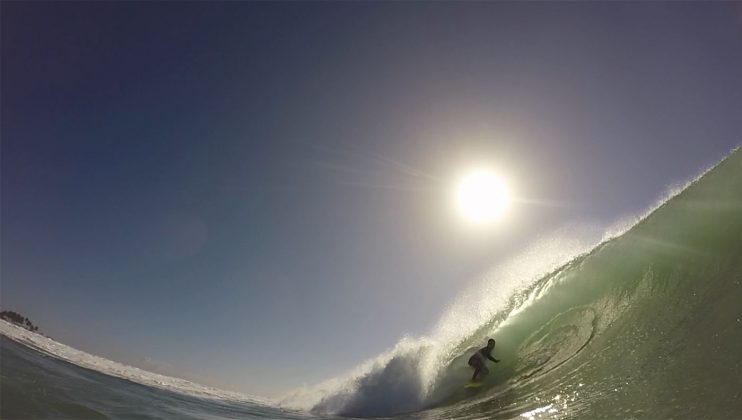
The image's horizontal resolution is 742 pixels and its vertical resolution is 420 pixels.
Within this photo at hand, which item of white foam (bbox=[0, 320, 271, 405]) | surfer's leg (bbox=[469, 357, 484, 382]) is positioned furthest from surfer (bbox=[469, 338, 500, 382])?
white foam (bbox=[0, 320, 271, 405])

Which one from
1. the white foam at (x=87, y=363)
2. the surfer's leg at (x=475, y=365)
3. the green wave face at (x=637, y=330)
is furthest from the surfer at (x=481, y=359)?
the white foam at (x=87, y=363)

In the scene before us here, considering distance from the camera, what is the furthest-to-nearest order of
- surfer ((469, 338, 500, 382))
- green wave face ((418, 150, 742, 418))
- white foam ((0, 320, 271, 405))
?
white foam ((0, 320, 271, 405)) → surfer ((469, 338, 500, 382)) → green wave face ((418, 150, 742, 418))

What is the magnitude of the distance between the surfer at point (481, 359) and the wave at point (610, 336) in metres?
0.27

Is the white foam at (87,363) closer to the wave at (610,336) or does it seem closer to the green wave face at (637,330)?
the wave at (610,336)

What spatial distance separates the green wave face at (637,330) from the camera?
4.68 metres

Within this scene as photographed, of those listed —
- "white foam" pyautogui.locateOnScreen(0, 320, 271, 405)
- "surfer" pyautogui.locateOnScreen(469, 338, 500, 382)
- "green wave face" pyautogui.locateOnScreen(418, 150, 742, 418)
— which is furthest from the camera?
"white foam" pyautogui.locateOnScreen(0, 320, 271, 405)

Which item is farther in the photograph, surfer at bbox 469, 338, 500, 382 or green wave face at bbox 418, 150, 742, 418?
surfer at bbox 469, 338, 500, 382

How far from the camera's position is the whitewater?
4.76m

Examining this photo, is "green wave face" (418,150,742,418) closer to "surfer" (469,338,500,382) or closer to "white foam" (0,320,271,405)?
"surfer" (469,338,500,382)

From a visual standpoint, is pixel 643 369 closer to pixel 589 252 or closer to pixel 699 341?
pixel 699 341

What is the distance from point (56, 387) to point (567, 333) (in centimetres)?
942

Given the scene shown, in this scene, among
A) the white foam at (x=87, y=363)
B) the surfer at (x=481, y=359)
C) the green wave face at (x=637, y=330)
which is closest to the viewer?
the green wave face at (x=637, y=330)

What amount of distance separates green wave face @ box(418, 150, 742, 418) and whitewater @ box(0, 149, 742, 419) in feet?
0.09

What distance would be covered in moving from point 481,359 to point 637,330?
3.69 metres
